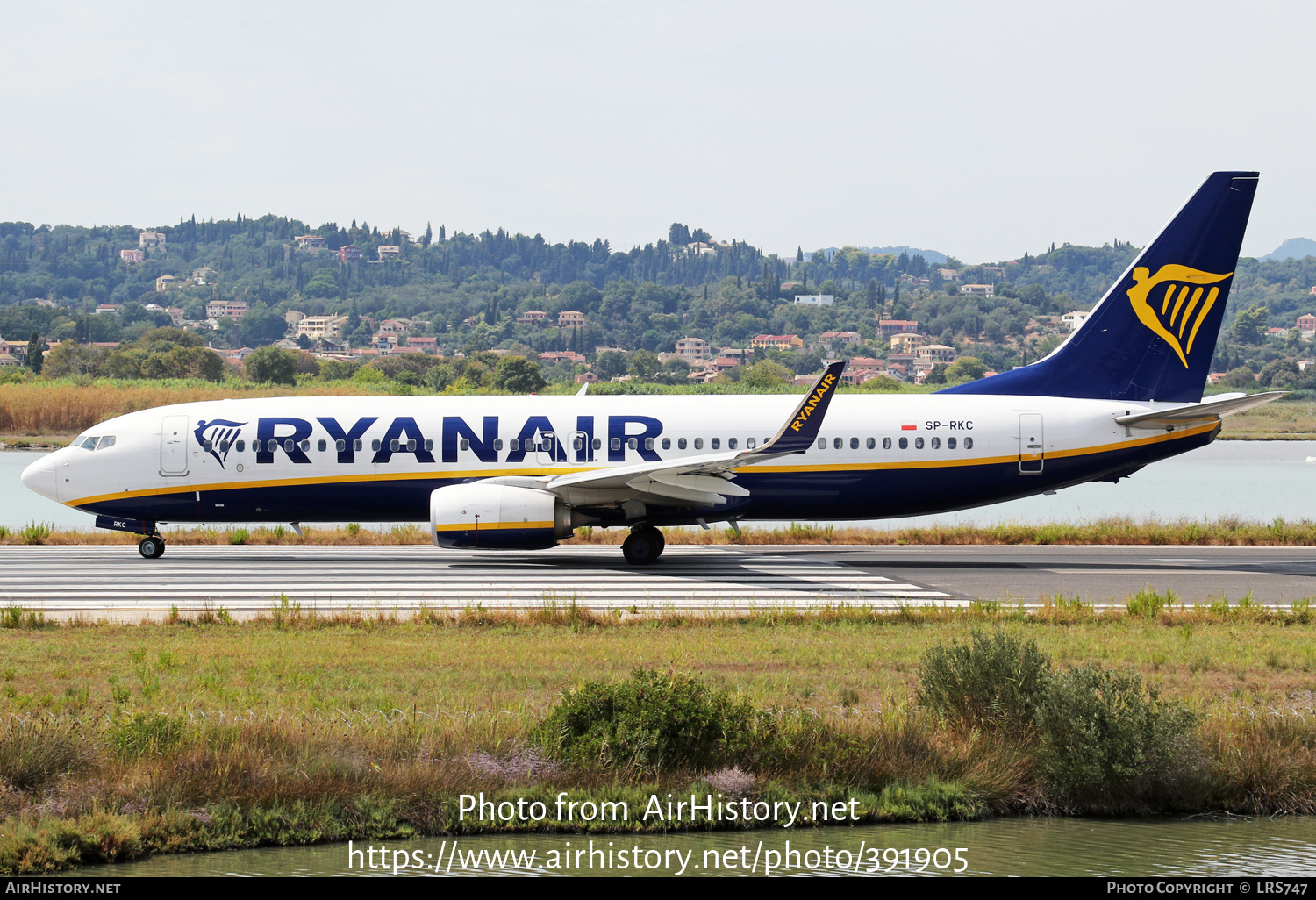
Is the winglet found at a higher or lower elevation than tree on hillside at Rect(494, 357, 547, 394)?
lower

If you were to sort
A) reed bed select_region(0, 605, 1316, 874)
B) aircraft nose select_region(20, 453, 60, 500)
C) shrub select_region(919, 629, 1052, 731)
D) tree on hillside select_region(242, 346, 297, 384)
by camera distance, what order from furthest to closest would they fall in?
1. tree on hillside select_region(242, 346, 297, 384)
2. aircraft nose select_region(20, 453, 60, 500)
3. shrub select_region(919, 629, 1052, 731)
4. reed bed select_region(0, 605, 1316, 874)

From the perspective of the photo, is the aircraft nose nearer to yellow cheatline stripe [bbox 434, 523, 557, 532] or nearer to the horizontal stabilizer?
yellow cheatline stripe [bbox 434, 523, 557, 532]

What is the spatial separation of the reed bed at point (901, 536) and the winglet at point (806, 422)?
7828mm

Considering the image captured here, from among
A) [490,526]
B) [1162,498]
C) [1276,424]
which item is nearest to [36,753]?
[490,526]

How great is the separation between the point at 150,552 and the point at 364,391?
65.6 metres

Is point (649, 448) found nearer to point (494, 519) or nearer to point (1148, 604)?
point (494, 519)

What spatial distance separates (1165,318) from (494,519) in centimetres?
1612

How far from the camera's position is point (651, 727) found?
11.3 meters

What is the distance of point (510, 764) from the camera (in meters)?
11.1

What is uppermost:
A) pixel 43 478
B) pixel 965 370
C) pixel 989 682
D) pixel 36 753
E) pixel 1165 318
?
pixel 965 370

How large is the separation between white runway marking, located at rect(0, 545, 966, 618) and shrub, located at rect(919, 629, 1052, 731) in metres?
7.81

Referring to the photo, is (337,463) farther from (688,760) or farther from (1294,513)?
(1294,513)

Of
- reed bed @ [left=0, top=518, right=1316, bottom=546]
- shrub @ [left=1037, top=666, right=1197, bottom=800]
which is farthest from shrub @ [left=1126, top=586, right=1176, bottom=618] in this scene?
reed bed @ [left=0, top=518, right=1316, bottom=546]

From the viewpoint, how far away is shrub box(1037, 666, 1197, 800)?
1117 cm
